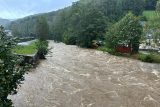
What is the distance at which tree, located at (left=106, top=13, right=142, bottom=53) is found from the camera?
211 ft

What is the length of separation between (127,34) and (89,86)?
31223mm

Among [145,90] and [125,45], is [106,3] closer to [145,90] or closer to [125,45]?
[125,45]

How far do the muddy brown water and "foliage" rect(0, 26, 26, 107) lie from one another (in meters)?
6.25

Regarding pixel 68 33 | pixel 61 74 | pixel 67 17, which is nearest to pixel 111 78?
pixel 61 74

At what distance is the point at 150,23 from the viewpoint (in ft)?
187

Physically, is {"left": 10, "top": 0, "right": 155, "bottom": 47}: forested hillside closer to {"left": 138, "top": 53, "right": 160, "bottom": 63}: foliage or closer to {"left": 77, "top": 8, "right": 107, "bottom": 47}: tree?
{"left": 77, "top": 8, "right": 107, "bottom": 47}: tree

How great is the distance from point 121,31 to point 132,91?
31.7m

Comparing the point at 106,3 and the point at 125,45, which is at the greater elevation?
the point at 106,3

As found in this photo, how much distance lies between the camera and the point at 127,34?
64.4 meters

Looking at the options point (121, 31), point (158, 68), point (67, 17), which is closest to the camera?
point (158, 68)

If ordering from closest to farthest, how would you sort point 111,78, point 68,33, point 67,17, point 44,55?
point 111,78 → point 44,55 → point 68,33 → point 67,17

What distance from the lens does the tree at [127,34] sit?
2534 inches

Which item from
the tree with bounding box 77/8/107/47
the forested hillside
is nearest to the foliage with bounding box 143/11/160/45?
the forested hillside

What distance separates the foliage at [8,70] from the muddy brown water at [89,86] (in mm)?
6255
